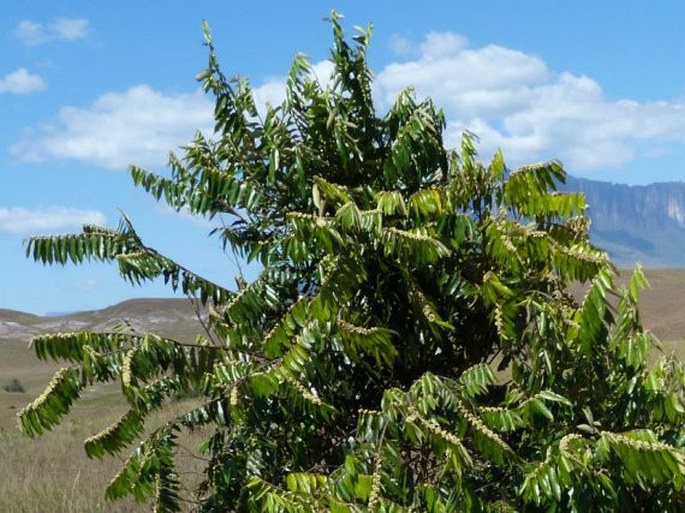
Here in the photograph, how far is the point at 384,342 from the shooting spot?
12.8ft

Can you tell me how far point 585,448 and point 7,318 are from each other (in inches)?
4031

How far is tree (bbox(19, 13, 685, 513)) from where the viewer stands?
12.5 ft

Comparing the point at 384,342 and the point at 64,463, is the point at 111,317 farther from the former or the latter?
the point at 384,342

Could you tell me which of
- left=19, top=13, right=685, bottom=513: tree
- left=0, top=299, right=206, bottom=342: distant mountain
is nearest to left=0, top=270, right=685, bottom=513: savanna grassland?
left=19, top=13, right=685, bottom=513: tree

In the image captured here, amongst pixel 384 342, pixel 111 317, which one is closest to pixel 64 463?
pixel 384 342

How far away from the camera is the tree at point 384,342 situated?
380 centimetres

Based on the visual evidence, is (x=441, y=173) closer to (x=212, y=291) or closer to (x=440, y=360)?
(x=440, y=360)

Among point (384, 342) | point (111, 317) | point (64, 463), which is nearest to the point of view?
point (384, 342)

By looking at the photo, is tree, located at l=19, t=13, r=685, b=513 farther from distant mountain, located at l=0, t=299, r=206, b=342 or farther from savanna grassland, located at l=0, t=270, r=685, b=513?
distant mountain, located at l=0, t=299, r=206, b=342

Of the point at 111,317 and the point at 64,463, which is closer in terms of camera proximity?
the point at 64,463

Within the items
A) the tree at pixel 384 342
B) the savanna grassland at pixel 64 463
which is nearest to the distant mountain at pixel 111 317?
the savanna grassland at pixel 64 463

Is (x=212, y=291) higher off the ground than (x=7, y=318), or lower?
higher

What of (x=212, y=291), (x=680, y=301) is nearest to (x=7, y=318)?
(x=680, y=301)

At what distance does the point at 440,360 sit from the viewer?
4477 mm
